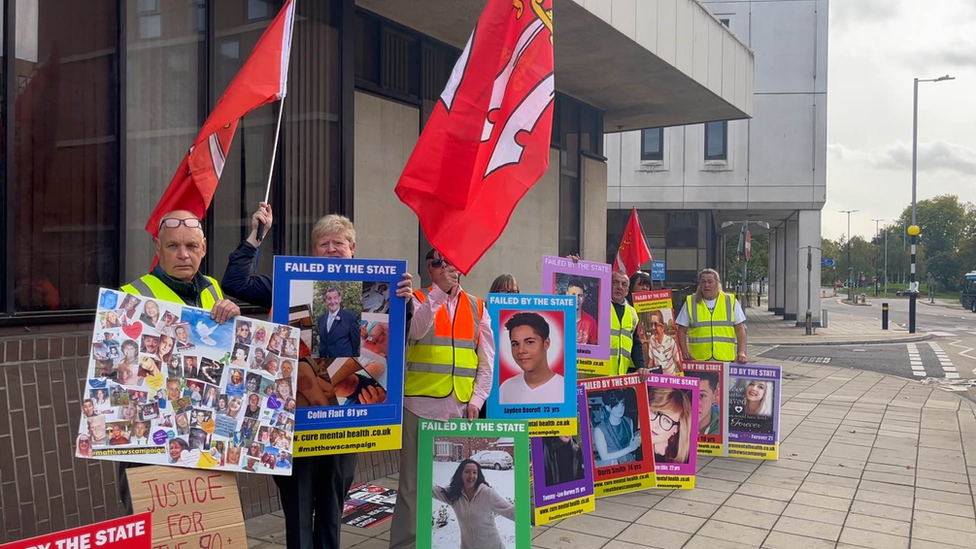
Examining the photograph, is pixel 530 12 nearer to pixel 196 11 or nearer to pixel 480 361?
pixel 480 361

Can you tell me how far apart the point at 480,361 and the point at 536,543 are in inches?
56.1

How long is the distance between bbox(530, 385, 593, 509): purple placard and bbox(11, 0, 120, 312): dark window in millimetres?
3216

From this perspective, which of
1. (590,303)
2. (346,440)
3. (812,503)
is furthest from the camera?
(590,303)

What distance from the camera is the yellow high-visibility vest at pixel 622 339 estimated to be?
23.6ft

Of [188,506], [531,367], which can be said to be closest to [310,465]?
[188,506]

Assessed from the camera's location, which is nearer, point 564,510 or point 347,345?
point 347,345

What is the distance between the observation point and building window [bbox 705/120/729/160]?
31.8 m

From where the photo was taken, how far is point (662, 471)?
684cm

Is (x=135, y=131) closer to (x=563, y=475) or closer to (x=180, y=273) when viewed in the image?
(x=180, y=273)

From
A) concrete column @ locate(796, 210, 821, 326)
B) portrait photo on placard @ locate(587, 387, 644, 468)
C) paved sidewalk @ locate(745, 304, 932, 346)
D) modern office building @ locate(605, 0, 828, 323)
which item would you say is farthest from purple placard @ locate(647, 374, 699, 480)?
concrete column @ locate(796, 210, 821, 326)

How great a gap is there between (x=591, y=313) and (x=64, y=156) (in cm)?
408

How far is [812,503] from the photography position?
6523 millimetres

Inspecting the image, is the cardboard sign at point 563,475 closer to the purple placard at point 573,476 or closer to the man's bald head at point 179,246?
the purple placard at point 573,476

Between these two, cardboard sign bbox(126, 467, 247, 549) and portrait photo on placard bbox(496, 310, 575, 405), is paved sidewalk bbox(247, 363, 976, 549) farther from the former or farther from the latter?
cardboard sign bbox(126, 467, 247, 549)
